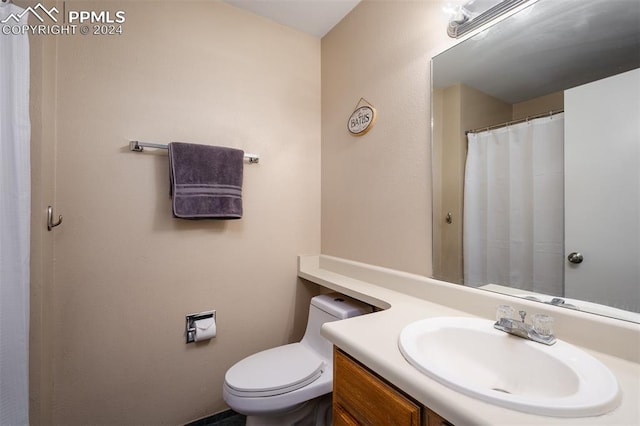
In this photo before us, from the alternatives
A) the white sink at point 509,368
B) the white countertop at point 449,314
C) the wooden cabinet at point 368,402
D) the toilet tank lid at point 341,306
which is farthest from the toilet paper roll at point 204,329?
the white sink at point 509,368

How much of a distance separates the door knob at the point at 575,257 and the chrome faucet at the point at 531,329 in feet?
0.66

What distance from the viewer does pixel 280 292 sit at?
1767mm

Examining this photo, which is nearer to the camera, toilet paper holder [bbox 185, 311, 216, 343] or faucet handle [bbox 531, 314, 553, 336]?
faucet handle [bbox 531, 314, 553, 336]

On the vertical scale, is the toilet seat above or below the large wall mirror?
below

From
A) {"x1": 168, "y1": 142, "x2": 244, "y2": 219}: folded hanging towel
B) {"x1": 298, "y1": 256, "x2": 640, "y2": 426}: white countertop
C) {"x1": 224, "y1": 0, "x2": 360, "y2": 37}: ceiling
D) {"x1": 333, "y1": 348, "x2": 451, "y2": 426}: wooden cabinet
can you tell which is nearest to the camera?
{"x1": 298, "y1": 256, "x2": 640, "y2": 426}: white countertop

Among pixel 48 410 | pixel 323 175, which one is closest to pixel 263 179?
pixel 323 175

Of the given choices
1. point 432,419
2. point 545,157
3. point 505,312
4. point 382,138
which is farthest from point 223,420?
point 545,157

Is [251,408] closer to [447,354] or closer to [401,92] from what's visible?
[447,354]

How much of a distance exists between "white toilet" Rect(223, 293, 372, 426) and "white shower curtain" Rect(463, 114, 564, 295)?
642 mm

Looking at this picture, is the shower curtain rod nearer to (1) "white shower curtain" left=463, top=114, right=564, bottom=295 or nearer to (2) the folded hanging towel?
(1) "white shower curtain" left=463, top=114, right=564, bottom=295

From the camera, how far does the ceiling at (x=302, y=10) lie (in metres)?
1.58

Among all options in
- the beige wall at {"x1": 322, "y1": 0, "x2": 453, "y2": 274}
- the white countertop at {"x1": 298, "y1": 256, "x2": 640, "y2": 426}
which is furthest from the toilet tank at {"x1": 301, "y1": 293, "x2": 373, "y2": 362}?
the beige wall at {"x1": 322, "y1": 0, "x2": 453, "y2": 274}

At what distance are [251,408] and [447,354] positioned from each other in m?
0.82

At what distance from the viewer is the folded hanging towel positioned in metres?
1.36
